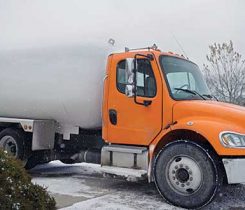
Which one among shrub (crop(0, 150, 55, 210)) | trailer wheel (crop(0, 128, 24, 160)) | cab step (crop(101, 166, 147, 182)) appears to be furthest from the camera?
trailer wheel (crop(0, 128, 24, 160))

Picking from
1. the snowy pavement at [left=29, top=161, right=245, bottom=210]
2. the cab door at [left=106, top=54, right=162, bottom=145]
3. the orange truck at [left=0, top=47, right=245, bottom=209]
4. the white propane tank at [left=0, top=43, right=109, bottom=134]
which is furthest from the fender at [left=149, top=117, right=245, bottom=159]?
the white propane tank at [left=0, top=43, right=109, bottom=134]

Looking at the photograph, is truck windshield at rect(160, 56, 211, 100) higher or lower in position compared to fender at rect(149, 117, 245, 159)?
higher

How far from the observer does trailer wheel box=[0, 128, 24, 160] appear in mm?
8492

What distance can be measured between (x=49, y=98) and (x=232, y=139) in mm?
3921

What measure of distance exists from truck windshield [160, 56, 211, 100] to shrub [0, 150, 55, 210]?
359 cm

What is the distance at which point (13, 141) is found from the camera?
867 cm

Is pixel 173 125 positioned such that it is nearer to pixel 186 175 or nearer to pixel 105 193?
pixel 186 175

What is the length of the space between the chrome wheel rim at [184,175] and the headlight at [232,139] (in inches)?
22.7

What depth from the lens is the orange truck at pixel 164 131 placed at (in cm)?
598

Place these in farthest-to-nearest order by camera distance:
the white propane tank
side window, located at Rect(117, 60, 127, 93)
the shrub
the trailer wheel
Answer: the trailer wheel < the white propane tank < side window, located at Rect(117, 60, 127, 93) < the shrub

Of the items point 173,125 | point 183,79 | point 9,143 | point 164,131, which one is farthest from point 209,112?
point 9,143

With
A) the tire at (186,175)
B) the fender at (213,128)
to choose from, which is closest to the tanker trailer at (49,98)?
the tire at (186,175)

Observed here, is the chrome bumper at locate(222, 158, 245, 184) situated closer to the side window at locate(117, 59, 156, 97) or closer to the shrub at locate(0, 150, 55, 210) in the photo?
the side window at locate(117, 59, 156, 97)

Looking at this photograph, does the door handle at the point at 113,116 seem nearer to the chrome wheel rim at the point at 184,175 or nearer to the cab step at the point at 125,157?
the cab step at the point at 125,157
